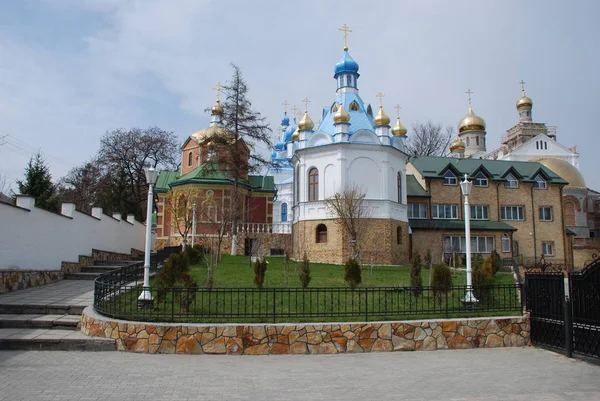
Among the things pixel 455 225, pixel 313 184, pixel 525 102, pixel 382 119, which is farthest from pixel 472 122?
pixel 313 184

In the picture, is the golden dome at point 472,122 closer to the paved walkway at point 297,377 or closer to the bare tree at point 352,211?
the bare tree at point 352,211

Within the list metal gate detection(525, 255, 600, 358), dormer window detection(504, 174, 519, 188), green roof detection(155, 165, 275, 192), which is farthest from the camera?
dormer window detection(504, 174, 519, 188)

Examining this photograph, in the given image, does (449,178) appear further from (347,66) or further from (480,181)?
(347,66)

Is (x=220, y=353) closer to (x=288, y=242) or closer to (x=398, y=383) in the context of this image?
(x=398, y=383)

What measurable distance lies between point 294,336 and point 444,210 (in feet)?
88.6

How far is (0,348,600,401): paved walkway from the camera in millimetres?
6520

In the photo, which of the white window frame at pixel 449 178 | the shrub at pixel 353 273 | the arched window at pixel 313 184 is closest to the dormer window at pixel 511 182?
the white window frame at pixel 449 178

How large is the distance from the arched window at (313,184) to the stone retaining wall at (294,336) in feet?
62.2

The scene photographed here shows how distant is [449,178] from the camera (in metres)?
34.7

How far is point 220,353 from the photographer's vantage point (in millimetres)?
9039

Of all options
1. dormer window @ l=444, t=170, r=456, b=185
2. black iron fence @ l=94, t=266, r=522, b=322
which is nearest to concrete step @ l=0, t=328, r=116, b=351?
black iron fence @ l=94, t=266, r=522, b=322

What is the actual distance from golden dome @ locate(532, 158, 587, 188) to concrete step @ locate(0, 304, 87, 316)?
50.7 meters

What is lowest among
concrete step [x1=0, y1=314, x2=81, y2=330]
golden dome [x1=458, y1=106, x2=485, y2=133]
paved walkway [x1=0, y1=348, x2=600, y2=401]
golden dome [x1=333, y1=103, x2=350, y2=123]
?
paved walkway [x1=0, y1=348, x2=600, y2=401]

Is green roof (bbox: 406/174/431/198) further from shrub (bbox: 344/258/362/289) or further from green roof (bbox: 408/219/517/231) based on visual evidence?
shrub (bbox: 344/258/362/289)
